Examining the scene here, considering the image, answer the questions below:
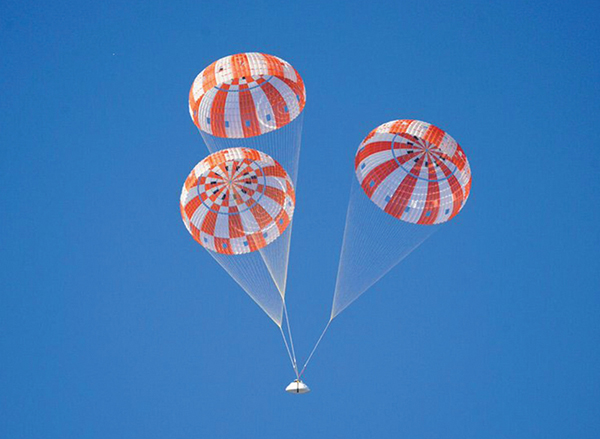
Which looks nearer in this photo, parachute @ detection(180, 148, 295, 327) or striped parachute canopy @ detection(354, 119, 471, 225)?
striped parachute canopy @ detection(354, 119, 471, 225)

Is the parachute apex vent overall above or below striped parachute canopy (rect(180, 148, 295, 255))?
below

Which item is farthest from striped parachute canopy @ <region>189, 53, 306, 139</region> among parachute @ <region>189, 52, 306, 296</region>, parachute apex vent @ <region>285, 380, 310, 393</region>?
parachute apex vent @ <region>285, 380, 310, 393</region>

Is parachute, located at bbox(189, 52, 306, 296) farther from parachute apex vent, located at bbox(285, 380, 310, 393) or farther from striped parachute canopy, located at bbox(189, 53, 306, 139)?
parachute apex vent, located at bbox(285, 380, 310, 393)

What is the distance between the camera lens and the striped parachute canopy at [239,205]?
75.5ft

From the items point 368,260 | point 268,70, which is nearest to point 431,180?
point 368,260

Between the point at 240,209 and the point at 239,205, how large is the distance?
9 cm

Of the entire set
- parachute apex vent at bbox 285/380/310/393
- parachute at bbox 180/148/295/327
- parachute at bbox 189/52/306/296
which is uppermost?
parachute at bbox 189/52/306/296

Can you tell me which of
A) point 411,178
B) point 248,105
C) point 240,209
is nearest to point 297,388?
point 240,209

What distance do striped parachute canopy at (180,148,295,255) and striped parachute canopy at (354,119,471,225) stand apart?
6.35 feet

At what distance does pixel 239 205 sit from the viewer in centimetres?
2330

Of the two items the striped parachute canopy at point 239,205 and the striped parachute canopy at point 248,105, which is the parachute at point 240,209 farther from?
the striped parachute canopy at point 248,105

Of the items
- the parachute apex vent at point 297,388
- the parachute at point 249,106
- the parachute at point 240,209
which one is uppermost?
the parachute at point 249,106

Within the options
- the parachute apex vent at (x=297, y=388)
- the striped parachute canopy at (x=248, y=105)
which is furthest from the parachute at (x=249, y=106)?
the parachute apex vent at (x=297, y=388)

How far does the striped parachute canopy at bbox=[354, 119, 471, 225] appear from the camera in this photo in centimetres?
2278
